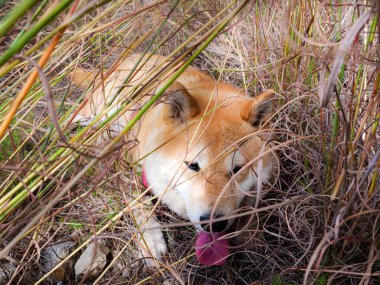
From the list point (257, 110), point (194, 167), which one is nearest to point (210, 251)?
point (194, 167)

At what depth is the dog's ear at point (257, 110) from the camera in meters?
1.72

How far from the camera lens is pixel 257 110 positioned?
1.80 m

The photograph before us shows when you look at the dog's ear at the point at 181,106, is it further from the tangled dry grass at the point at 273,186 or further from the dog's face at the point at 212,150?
the tangled dry grass at the point at 273,186

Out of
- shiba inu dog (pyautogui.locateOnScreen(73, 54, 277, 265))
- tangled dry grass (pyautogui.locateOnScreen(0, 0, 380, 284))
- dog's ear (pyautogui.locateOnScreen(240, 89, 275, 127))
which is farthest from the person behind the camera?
dog's ear (pyautogui.locateOnScreen(240, 89, 275, 127))

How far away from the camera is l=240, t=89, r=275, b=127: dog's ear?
172cm

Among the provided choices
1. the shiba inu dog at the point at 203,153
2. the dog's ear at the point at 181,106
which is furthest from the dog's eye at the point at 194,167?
the dog's ear at the point at 181,106

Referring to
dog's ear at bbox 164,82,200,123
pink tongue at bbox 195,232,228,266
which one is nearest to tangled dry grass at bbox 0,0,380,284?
pink tongue at bbox 195,232,228,266

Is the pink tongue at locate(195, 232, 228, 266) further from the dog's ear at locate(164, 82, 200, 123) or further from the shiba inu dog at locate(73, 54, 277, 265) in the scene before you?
the dog's ear at locate(164, 82, 200, 123)

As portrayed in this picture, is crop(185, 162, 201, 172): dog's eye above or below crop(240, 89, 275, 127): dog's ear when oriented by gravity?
below

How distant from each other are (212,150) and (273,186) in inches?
15.6

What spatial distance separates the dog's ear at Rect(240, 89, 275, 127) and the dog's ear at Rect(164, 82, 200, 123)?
0.21 m

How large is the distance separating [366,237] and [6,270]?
129cm

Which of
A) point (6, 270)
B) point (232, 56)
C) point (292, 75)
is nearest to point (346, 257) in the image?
point (292, 75)

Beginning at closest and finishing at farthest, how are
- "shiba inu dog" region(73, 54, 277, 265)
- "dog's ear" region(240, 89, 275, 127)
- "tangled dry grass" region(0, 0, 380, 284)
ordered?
"tangled dry grass" region(0, 0, 380, 284), "shiba inu dog" region(73, 54, 277, 265), "dog's ear" region(240, 89, 275, 127)
